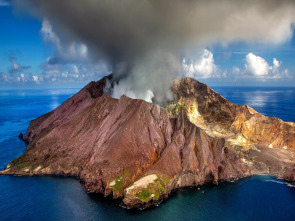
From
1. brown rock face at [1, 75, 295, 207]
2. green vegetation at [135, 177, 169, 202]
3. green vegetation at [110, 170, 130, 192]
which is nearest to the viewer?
green vegetation at [135, 177, 169, 202]

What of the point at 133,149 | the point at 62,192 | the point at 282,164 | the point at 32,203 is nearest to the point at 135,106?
Result: the point at 133,149

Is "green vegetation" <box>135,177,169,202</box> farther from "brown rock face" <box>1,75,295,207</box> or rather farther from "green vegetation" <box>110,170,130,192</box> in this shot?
"green vegetation" <box>110,170,130,192</box>

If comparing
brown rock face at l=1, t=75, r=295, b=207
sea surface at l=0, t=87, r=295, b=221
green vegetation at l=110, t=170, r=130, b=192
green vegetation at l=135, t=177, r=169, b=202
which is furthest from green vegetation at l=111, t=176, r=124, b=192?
green vegetation at l=135, t=177, r=169, b=202

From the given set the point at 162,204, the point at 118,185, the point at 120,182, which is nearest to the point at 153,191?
the point at 162,204

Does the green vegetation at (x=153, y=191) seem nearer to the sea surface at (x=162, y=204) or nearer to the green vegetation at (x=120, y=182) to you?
the sea surface at (x=162, y=204)

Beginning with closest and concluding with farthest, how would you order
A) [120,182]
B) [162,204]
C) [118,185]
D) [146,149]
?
[162,204], [118,185], [120,182], [146,149]

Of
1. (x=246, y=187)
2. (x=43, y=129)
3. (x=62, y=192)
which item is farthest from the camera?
(x=43, y=129)

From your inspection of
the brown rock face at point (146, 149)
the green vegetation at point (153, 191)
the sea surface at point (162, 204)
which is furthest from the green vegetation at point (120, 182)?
the green vegetation at point (153, 191)

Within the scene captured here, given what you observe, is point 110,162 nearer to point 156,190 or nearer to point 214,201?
point 156,190

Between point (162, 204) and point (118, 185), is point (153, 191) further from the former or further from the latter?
point (118, 185)
